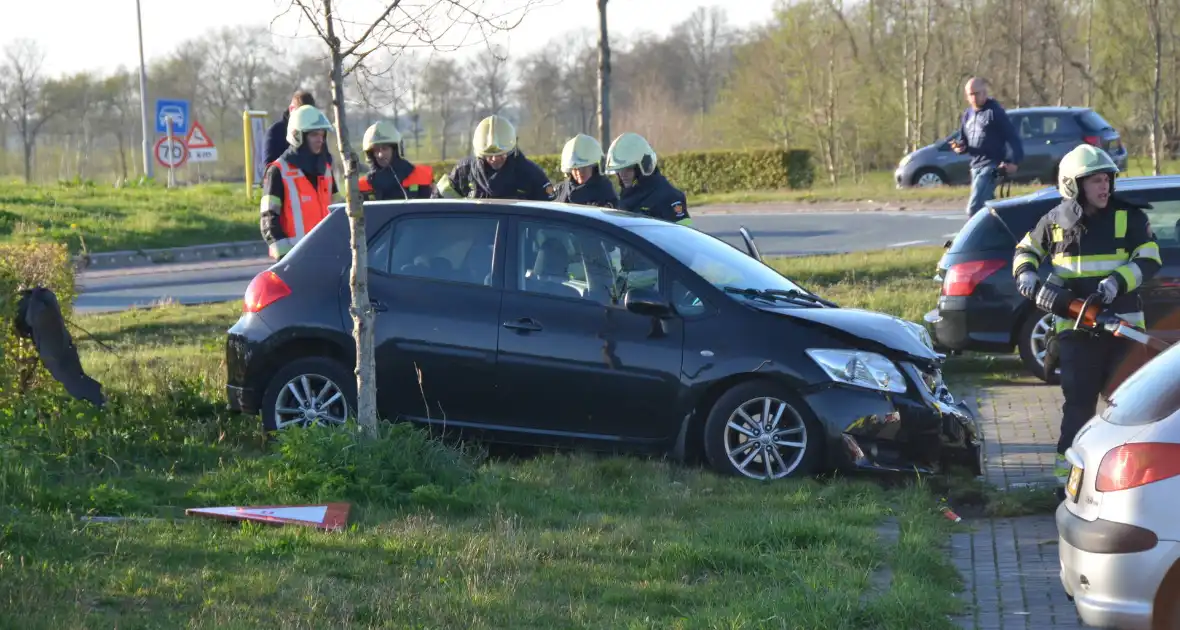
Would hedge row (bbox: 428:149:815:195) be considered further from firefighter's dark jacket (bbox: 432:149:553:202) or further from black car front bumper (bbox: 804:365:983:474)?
black car front bumper (bbox: 804:365:983:474)

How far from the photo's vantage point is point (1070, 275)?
23.7 feet

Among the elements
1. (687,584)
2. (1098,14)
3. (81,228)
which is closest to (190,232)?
(81,228)

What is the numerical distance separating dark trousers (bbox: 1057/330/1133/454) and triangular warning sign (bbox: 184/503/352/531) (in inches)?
141

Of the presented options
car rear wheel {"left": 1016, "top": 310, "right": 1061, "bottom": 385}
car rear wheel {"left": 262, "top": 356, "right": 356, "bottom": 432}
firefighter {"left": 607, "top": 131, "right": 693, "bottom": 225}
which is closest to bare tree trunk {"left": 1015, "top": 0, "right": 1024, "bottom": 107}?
car rear wheel {"left": 1016, "top": 310, "right": 1061, "bottom": 385}

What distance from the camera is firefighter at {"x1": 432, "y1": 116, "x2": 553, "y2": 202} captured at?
1070 centimetres

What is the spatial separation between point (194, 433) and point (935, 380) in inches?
165

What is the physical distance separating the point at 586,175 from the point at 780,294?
3.03 metres

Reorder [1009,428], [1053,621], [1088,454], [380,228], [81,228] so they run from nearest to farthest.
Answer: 1. [1088,454]
2. [1053,621]
3. [380,228]
4. [1009,428]
5. [81,228]

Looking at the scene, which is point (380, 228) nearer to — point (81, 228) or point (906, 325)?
point (906, 325)

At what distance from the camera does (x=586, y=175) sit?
10758mm

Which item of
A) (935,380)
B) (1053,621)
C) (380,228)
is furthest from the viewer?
(380,228)

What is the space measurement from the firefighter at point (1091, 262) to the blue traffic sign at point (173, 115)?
1011 inches

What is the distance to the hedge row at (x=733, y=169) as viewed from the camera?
3600 cm

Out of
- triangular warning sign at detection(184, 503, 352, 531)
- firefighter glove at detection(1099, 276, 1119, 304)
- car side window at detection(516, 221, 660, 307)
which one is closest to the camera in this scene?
triangular warning sign at detection(184, 503, 352, 531)
